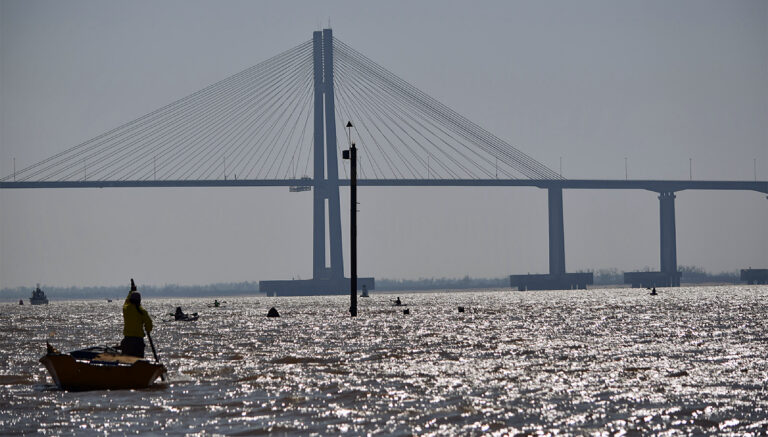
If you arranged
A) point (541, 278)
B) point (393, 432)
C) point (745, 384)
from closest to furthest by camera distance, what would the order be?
point (393, 432) < point (745, 384) < point (541, 278)

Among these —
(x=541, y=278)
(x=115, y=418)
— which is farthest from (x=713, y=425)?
(x=541, y=278)

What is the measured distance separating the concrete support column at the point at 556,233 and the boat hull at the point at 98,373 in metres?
125

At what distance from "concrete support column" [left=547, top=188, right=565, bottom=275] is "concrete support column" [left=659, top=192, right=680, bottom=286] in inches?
549

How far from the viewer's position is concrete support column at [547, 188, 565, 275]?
144000 mm

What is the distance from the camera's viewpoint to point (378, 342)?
33250 mm

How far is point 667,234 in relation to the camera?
160 m

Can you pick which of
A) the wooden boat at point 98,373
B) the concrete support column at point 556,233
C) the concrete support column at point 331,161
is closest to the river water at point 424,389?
the wooden boat at point 98,373

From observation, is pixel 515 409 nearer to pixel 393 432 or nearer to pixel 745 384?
pixel 393 432

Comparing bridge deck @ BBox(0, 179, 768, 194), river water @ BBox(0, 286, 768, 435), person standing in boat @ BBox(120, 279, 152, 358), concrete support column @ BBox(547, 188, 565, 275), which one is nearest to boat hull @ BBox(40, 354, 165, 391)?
river water @ BBox(0, 286, 768, 435)

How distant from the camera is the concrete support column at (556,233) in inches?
5669

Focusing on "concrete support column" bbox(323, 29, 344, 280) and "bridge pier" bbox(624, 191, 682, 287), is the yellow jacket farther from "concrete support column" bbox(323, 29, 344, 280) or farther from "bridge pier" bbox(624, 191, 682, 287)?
"bridge pier" bbox(624, 191, 682, 287)

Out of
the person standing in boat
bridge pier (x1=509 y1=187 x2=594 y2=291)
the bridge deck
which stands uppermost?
the bridge deck

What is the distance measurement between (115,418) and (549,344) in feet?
53.8

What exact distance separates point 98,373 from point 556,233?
427 ft
